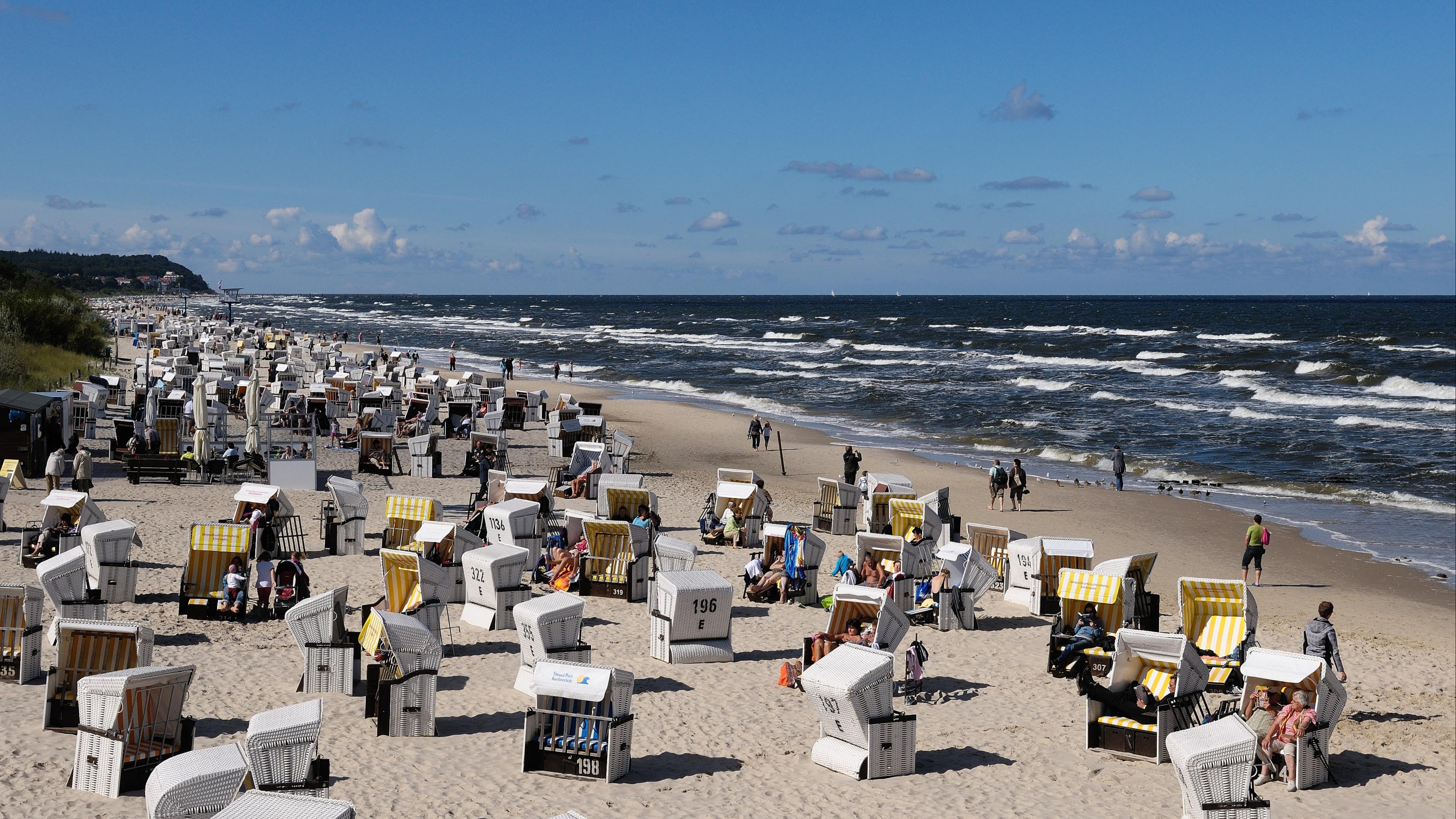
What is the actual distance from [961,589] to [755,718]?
13.4ft

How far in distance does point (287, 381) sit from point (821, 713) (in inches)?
1181

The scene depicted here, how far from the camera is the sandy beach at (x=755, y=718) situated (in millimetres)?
8477

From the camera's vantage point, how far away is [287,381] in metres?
35.6

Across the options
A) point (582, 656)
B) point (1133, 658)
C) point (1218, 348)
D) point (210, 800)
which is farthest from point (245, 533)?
point (1218, 348)

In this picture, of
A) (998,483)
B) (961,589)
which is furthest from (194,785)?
(998,483)

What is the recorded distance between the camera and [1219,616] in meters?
12.3

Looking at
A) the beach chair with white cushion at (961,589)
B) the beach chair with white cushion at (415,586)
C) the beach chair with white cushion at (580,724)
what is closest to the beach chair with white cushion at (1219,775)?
the beach chair with white cushion at (580,724)

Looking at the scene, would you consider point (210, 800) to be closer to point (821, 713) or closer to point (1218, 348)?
point (821, 713)

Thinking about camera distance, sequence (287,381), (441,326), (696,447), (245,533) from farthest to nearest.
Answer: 1. (441,326)
2. (287,381)
3. (696,447)
4. (245,533)

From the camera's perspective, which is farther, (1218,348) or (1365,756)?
(1218,348)

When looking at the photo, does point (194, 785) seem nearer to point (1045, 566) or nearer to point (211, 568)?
point (211, 568)

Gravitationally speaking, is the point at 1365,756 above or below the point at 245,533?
below

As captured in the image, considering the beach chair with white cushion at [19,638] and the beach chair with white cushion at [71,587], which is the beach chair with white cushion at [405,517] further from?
the beach chair with white cushion at [19,638]

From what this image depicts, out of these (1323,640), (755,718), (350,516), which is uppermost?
(1323,640)
